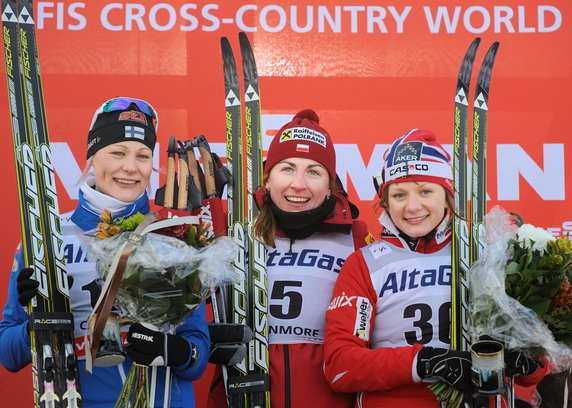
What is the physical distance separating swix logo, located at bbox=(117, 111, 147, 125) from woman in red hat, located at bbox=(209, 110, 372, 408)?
480mm

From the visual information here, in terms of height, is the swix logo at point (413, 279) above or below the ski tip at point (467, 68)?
below

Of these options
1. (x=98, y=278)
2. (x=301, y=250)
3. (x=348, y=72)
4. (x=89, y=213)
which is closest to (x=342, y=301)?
(x=301, y=250)

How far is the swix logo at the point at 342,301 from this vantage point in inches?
85.2

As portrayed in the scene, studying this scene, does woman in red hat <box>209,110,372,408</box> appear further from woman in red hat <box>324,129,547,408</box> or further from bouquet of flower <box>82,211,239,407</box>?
bouquet of flower <box>82,211,239,407</box>

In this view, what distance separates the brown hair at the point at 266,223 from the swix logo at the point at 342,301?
0.37m

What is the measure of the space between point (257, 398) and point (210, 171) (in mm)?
922

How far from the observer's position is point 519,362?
6.68 feet

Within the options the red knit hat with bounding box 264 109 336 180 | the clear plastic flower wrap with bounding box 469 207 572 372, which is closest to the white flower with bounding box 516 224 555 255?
the clear plastic flower wrap with bounding box 469 207 572 372

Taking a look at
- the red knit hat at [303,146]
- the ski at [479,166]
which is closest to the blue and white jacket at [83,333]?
the red knit hat at [303,146]

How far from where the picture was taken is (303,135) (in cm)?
248

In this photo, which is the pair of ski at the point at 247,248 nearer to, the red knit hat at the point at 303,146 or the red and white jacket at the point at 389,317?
the red knit hat at the point at 303,146

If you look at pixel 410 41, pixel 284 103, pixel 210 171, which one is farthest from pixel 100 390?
pixel 410 41

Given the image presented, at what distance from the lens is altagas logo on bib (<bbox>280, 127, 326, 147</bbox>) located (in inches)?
97.7

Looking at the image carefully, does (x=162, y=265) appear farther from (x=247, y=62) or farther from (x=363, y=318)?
(x=247, y=62)
